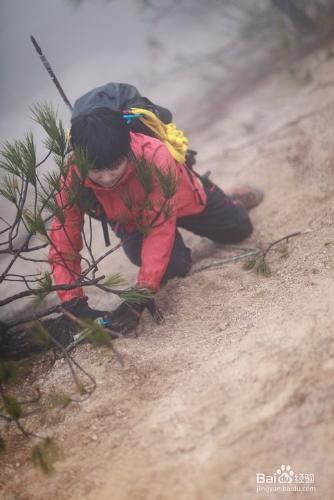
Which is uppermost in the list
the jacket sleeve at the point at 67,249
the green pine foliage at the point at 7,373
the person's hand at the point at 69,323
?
the jacket sleeve at the point at 67,249

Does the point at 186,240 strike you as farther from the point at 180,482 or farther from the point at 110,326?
the point at 180,482

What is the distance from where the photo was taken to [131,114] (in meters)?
2.25

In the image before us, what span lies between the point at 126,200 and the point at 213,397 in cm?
94

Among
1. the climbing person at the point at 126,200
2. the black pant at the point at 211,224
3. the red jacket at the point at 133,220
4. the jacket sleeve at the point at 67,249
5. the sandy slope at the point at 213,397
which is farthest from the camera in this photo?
the black pant at the point at 211,224

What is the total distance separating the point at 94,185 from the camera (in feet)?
7.22

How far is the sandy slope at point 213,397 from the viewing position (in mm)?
1432

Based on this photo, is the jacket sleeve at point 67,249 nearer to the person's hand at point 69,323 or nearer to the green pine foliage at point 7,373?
the person's hand at point 69,323

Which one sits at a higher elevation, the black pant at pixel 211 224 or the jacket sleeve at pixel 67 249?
the jacket sleeve at pixel 67 249

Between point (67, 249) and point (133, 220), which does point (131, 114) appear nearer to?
point (133, 220)

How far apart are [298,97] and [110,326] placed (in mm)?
3675

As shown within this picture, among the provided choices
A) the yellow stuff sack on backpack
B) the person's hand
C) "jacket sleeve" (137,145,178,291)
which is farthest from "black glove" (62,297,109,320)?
the yellow stuff sack on backpack

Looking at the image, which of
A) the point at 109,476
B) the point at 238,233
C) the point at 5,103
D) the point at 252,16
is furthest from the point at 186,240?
the point at 5,103

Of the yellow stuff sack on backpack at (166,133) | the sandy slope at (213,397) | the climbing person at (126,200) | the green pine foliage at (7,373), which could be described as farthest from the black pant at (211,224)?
the green pine foliage at (7,373)

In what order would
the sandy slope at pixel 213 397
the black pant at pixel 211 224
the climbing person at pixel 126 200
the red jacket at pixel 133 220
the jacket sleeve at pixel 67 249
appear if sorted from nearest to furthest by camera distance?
1. the sandy slope at pixel 213 397
2. the climbing person at pixel 126 200
3. the red jacket at pixel 133 220
4. the jacket sleeve at pixel 67 249
5. the black pant at pixel 211 224
